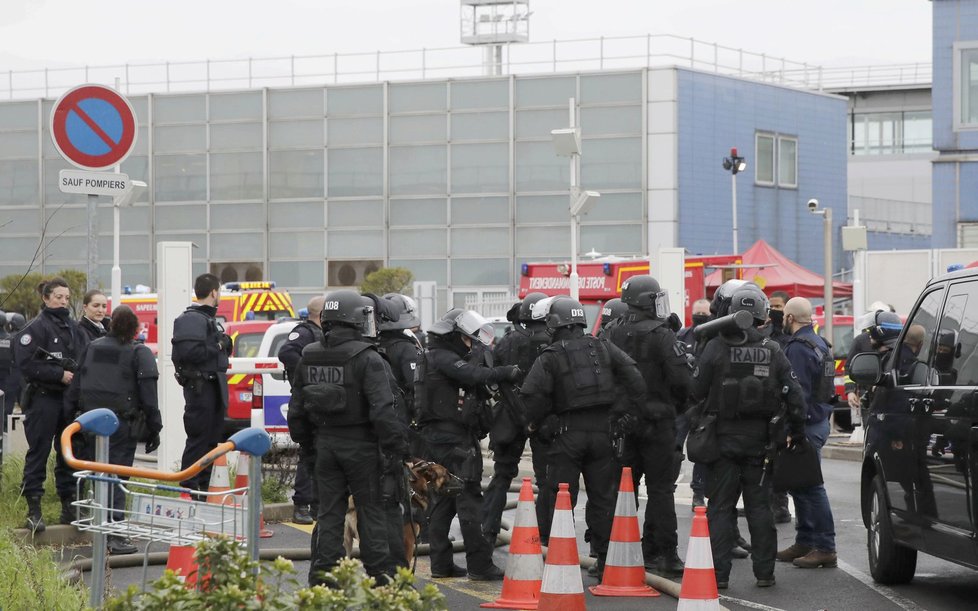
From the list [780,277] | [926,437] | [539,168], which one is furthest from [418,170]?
[926,437]

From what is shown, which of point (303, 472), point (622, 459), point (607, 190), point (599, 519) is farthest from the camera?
point (607, 190)

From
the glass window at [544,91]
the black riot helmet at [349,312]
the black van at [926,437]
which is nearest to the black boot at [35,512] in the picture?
the black riot helmet at [349,312]

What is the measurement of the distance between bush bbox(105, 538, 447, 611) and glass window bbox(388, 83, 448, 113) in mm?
37357

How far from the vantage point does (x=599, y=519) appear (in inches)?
379

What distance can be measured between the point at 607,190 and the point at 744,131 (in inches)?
187

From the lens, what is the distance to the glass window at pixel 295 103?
1673 inches

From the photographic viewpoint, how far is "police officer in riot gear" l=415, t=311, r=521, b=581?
9.77 meters

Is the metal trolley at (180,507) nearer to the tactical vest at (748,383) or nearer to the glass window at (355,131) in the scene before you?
the tactical vest at (748,383)

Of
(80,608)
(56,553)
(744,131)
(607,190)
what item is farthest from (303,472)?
(744,131)

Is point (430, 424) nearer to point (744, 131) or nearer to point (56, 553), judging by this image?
point (56, 553)

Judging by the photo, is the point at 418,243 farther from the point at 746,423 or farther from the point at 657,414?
the point at 746,423

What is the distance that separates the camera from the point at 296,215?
4353 centimetres

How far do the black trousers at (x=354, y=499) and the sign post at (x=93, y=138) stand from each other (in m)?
2.95

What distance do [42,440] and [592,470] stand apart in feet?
13.9
